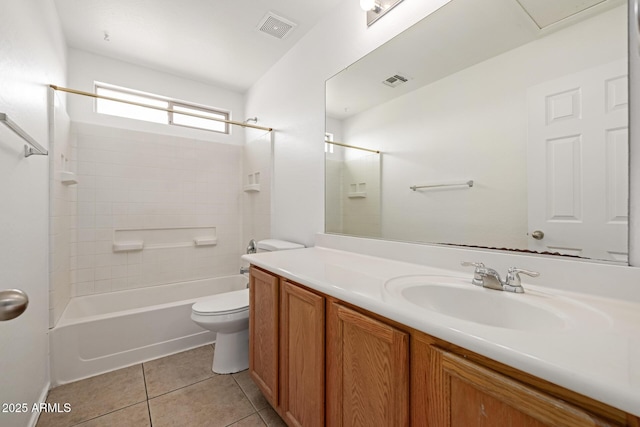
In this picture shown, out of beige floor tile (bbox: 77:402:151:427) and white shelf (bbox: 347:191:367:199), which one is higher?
white shelf (bbox: 347:191:367:199)

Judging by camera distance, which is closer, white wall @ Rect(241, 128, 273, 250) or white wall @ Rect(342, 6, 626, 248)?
white wall @ Rect(342, 6, 626, 248)

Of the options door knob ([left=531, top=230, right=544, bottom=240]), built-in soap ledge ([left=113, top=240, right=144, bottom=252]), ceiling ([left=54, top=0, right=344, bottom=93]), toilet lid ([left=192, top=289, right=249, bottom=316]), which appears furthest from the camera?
built-in soap ledge ([left=113, top=240, right=144, bottom=252])

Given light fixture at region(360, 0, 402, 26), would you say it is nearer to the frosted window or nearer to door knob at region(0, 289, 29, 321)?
the frosted window

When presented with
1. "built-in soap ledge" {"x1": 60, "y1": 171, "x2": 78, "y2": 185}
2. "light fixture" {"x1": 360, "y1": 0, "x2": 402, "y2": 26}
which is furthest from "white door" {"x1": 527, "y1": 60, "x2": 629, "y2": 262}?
"built-in soap ledge" {"x1": 60, "y1": 171, "x2": 78, "y2": 185}

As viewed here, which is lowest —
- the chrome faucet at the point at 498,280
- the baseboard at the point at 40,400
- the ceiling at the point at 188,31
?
the baseboard at the point at 40,400

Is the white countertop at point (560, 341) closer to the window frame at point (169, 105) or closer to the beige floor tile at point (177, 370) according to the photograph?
the beige floor tile at point (177, 370)

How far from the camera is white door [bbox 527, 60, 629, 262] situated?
0.83 m

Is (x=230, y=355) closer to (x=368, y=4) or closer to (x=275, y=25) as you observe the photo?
(x=368, y=4)

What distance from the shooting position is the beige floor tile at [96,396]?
1431 mm

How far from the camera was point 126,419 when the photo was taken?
141cm

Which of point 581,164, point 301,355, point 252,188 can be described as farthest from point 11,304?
point 252,188

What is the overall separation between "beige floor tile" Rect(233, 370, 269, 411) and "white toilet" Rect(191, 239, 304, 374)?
0.21 ft

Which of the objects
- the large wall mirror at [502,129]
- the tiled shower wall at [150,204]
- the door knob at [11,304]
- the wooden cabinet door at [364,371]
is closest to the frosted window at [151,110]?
the tiled shower wall at [150,204]

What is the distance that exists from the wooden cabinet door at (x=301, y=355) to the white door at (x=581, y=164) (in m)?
0.89
